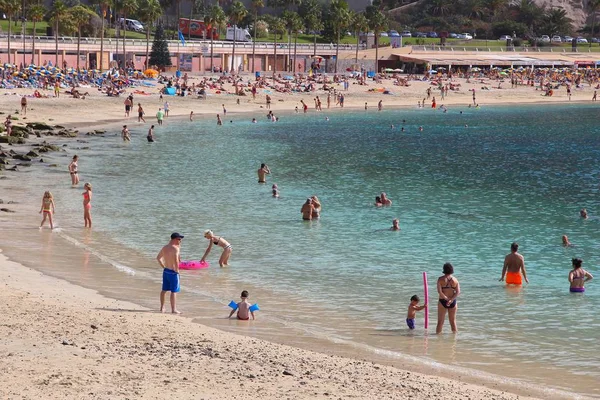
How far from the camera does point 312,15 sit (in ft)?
416

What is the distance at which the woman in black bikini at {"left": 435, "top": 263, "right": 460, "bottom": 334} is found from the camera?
18.0m

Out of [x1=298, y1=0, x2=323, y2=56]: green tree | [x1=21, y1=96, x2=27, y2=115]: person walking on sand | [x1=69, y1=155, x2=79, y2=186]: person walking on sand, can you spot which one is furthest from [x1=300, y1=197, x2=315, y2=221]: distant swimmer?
[x1=298, y1=0, x2=323, y2=56]: green tree

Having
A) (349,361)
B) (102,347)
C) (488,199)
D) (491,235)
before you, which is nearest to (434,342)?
(349,361)

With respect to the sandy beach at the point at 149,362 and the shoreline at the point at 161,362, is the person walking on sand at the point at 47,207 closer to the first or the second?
the sandy beach at the point at 149,362

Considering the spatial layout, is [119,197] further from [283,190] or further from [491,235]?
[491,235]

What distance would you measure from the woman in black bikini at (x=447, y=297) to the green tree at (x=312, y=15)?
10183 cm

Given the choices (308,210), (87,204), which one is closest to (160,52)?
(308,210)

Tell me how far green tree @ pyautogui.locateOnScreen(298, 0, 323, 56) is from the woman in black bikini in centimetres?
10183

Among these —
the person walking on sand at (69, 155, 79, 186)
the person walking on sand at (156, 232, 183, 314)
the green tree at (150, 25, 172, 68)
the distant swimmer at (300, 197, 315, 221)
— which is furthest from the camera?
the green tree at (150, 25, 172, 68)

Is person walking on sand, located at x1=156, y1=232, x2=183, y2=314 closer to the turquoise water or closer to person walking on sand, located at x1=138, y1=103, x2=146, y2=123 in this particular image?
the turquoise water

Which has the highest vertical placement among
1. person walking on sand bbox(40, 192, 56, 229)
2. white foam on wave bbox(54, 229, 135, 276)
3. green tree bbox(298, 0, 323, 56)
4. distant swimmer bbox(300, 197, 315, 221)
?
green tree bbox(298, 0, 323, 56)

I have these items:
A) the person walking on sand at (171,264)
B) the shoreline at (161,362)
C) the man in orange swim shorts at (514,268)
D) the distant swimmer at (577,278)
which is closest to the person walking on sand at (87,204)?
the shoreline at (161,362)

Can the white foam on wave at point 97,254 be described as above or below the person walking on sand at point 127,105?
below

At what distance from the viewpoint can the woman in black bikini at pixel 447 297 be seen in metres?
18.0
